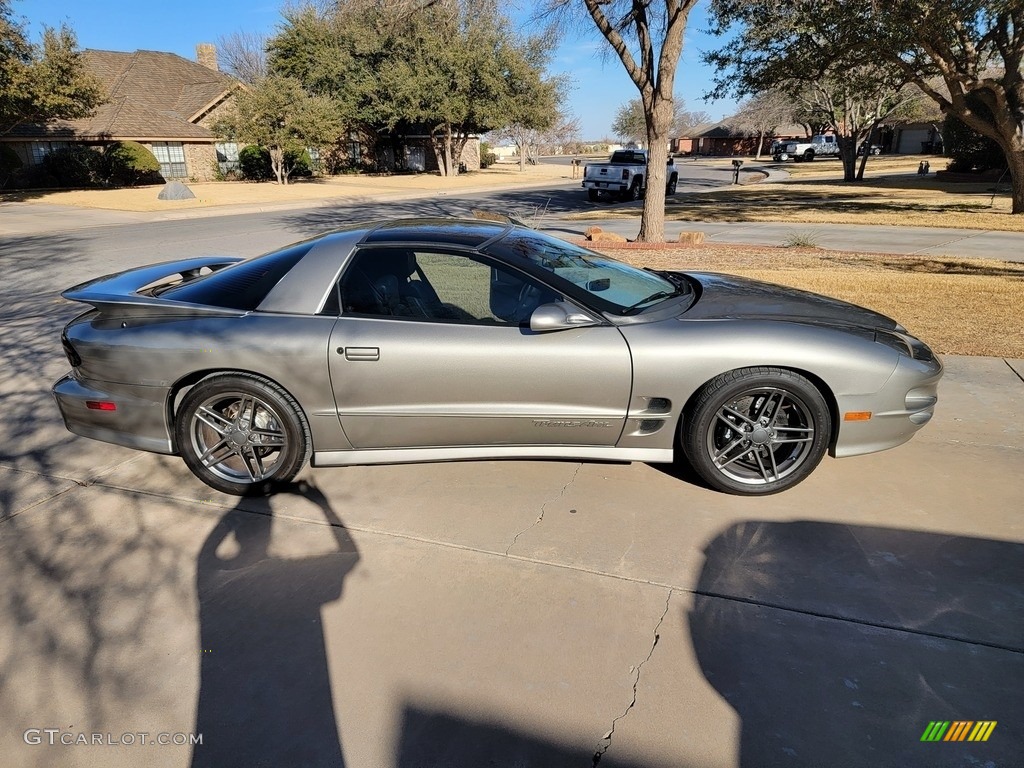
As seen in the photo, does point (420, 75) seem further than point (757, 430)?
Yes

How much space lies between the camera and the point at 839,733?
2191mm

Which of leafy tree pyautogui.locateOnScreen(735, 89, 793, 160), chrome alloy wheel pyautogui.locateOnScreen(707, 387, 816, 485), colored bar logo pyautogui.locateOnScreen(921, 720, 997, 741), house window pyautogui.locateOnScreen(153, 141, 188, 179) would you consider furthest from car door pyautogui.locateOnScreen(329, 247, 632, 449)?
leafy tree pyautogui.locateOnScreen(735, 89, 793, 160)

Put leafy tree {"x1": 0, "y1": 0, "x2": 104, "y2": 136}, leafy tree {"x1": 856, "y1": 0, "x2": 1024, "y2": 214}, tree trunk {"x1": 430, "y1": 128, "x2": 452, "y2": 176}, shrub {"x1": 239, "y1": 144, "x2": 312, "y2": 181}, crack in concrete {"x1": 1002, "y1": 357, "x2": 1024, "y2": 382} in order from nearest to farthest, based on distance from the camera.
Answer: crack in concrete {"x1": 1002, "y1": 357, "x2": 1024, "y2": 382} < leafy tree {"x1": 856, "y1": 0, "x2": 1024, "y2": 214} < leafy tree {"x1": 0, "y1": 0, "x2": 104, "y2": 136} < shrub {"x1": 239, "y1": 144, "x2": 312, "y2": 181} < tree trunk {"x1": 430, "y1": 128, "x2": 452, "y2": 176}

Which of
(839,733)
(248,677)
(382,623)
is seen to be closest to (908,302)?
(839,733)

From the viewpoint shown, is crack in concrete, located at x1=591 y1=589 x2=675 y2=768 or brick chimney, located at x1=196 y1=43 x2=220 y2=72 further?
brick chimney, located at x1=196 y1=43 x2=220 y2=72

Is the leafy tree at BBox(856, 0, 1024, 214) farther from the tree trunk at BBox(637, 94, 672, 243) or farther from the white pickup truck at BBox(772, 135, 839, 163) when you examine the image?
the white pickup truck at BBox(772, 135, 839, 163)

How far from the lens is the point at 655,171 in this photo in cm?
1464

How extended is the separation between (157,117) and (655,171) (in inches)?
1337

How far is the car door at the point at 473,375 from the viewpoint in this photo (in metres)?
3.46

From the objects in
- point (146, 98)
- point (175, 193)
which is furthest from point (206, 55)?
point (175, 193)

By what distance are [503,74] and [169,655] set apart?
4190 centimetres

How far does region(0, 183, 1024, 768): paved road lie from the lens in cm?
223

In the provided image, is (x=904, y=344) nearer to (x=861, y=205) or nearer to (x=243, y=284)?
(x=243, y=284)

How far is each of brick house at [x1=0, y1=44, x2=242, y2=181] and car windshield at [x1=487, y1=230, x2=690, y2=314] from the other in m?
38.5
